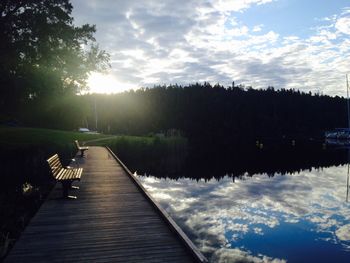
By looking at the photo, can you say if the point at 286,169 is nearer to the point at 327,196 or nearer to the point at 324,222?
the point at 327,196

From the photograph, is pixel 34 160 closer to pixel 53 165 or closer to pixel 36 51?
pixel 36 51

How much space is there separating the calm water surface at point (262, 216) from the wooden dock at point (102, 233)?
2371mm

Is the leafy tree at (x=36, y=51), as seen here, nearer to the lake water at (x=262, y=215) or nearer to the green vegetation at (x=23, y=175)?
the green vegetation at (x=23, y=175)

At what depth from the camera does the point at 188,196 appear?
63.2ft

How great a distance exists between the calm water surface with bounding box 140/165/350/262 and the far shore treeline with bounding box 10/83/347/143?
86719mm

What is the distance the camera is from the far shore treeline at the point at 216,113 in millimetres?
121250

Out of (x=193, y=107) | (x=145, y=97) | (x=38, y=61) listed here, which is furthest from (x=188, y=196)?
(x=145, y=97)

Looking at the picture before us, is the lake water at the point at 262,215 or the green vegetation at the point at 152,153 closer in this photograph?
the lake water at the point at 262,215

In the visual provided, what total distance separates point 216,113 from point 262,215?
114499 mm

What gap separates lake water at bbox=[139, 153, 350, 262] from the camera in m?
10.9

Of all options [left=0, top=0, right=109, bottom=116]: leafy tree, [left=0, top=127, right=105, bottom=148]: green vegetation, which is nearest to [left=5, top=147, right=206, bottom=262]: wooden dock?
[left=0, top=0, right=109, bottom=116]: leafy tree

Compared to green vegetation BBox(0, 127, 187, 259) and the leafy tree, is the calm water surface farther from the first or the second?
the leafy tree

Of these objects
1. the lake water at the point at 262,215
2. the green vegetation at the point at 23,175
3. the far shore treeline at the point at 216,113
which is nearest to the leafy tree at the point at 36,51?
the green vegetation at the point at 23,175

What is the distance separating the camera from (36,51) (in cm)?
2336
